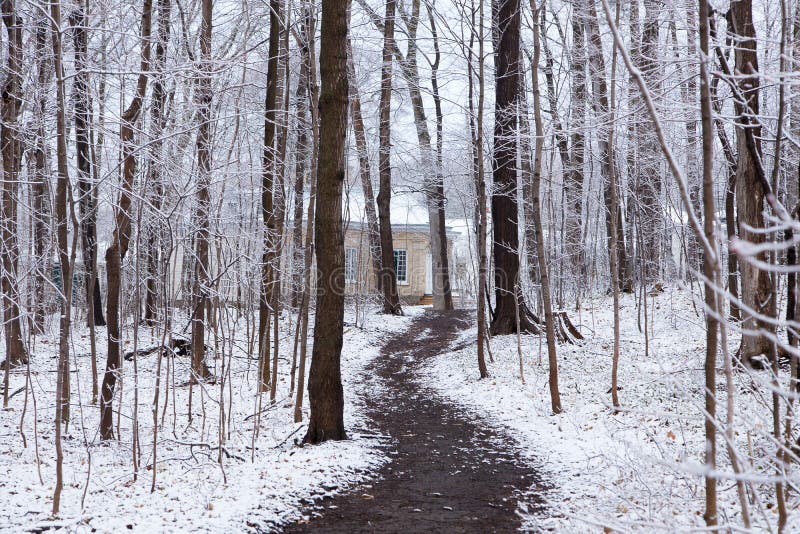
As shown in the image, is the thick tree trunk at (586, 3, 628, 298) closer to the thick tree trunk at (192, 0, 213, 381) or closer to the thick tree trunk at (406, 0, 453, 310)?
the thick tree trunk at (192, 0, 213, 381)

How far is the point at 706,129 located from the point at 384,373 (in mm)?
9679

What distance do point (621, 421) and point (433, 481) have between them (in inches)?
104

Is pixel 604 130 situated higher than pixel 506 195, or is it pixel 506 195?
pixel 604 130

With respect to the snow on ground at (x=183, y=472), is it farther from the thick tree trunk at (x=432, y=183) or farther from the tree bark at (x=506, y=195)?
the thick tree trunk at (x=432, y=183)

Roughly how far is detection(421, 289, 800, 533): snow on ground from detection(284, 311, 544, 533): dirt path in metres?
0.28

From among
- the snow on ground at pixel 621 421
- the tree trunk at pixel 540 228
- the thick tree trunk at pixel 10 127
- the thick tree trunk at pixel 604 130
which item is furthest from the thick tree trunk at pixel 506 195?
the thick tree trunk at pixel 10 127

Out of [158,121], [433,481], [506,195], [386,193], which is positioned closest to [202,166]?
[158,121]

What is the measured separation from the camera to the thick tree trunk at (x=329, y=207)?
646cm

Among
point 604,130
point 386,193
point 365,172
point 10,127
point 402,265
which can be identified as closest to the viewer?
point 10,127

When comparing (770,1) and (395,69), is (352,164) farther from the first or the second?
(770,1)

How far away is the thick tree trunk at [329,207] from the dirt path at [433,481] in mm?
890

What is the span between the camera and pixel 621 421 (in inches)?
269

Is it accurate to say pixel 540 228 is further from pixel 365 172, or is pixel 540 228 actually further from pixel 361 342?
pixel 365 172

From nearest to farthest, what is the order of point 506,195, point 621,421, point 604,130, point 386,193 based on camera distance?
point 621,421
point 604,130
point 506,195
point 386,193
